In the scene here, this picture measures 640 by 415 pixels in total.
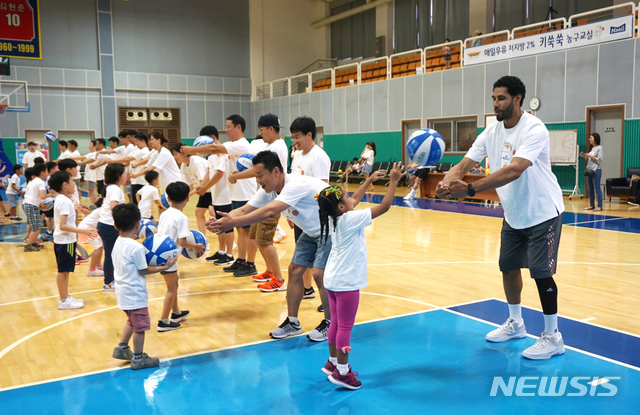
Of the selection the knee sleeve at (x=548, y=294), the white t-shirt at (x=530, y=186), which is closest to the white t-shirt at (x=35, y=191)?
the white t-shirt at (x=530, y=186)

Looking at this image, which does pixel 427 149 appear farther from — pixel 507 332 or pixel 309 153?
pixel 507 332

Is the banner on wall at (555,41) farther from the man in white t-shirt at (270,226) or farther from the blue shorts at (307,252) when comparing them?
the blue shorts at (307,252)

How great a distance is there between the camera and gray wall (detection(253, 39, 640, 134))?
13.9m

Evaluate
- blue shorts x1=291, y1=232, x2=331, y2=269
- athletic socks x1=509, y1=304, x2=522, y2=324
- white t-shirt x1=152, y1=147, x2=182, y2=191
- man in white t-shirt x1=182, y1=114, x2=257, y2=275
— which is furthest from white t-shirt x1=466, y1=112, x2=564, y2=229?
white t-shirt x1=152, y1=147, x2=182, y2=191

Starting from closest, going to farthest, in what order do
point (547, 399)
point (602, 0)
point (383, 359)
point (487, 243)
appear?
point (547, 399), point (383, 359), point (487, 243), point (602, 0)

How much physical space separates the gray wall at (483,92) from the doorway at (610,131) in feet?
0.91

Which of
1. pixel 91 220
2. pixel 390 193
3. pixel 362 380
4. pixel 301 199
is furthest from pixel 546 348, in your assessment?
pixel 91 220

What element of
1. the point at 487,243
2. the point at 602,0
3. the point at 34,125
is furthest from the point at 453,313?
the point at 34,125

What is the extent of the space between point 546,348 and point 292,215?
2110mm

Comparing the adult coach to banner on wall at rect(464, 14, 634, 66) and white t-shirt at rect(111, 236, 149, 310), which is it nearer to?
white t-shirt at rect(111, 236, 149, 310)

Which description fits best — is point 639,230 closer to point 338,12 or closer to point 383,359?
point 383,359

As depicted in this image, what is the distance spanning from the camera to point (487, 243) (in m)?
8.62

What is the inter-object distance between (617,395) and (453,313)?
1858 mm

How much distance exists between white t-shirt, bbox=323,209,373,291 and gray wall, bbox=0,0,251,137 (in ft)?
77.3
